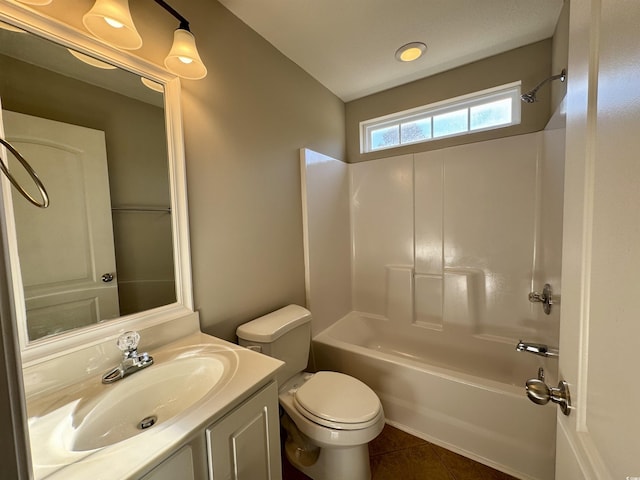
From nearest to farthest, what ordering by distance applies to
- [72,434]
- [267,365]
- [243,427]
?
[72,434] → [243,427] → [267,365]

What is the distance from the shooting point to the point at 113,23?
0.91 metres

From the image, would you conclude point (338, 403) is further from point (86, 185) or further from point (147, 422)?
point (86, 185)

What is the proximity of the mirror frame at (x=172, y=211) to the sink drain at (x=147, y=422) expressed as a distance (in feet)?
1.06

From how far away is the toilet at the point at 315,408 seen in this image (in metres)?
1.20

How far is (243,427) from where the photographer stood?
0.85m

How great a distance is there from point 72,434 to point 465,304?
2315 mm

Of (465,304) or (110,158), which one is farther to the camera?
(465,304)

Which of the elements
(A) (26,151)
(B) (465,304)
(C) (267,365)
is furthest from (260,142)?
(B) (465,304)

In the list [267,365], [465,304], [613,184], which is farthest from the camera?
[465,304]

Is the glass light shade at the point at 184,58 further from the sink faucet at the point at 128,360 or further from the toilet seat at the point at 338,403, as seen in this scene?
the toilet seat at the point at 338,403

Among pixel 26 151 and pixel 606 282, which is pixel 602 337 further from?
pixel 26 151

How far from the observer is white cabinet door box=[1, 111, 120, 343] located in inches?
32.1

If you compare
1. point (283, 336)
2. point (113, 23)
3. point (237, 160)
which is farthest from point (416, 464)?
point (113, 23)

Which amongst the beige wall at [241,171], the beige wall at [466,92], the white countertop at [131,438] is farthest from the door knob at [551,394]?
the beige wall at [466,92]
